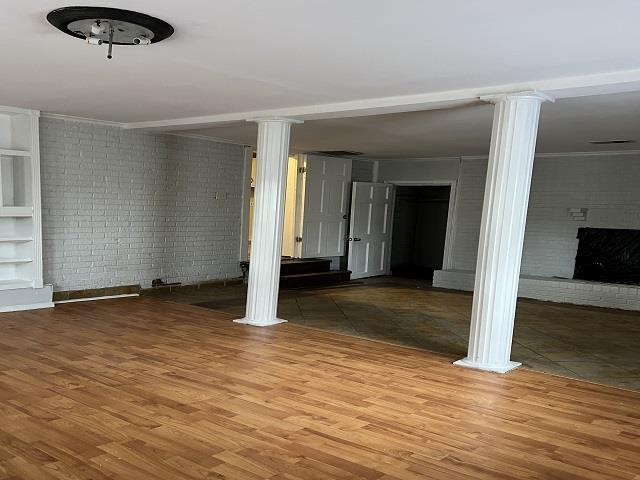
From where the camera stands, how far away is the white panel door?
1010cm

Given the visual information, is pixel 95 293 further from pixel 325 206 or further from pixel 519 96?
pixel 519 96

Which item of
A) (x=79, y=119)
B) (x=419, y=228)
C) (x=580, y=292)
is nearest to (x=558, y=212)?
(x=580, y=292)

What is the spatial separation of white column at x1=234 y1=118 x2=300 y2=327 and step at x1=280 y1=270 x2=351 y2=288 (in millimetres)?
2740

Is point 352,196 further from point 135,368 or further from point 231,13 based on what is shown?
point 231,13

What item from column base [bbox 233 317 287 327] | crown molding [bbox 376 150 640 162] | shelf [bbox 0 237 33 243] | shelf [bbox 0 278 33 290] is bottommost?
column base [bbox 233 317 287 327]

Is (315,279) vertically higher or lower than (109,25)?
lower

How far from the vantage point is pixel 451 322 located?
674 centimetres

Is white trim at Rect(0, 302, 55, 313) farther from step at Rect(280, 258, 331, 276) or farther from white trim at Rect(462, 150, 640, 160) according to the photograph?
white trim at Rect(462, 150, 640, 160)

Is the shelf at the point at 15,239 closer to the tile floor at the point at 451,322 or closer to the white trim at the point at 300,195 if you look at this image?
the tile floor at the point at 451,322

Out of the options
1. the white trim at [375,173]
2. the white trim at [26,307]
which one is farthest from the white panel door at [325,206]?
→ the white trim at [26,307]

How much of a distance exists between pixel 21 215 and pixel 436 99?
4838 mm

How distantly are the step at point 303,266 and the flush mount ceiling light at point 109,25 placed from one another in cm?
616

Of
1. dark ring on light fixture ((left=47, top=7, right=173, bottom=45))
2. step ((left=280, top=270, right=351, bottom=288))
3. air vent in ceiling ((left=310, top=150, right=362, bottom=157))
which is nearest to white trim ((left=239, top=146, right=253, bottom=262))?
step ((left=280, top=270, right=351, bottom=288))

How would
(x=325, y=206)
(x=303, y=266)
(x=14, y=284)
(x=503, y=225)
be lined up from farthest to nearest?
(x=325, y=206) < (x=303, y=266) < (x=14, y=284) < (x=503, y=225)
